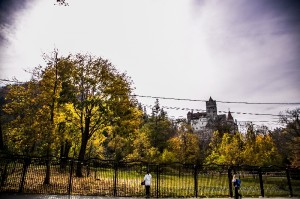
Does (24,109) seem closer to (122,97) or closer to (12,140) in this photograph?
(12,140)

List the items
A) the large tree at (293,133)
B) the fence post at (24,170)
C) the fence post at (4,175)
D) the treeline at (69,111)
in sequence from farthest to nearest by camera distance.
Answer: the large tree at (293,133)
the treeline at (69,111)
the fence post at (24,170)
the fence post at (4,175)

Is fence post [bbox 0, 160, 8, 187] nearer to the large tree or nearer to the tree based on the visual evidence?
the tree

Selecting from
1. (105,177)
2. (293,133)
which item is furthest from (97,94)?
(293,133)

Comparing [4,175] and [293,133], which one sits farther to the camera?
[293,133]

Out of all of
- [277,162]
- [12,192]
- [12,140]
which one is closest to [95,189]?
[12,192]

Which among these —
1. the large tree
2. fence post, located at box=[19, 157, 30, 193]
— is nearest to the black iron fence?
fence post, located at box=[19, 157, 30, 193]

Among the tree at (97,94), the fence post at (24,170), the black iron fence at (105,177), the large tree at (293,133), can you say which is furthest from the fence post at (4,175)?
the large tree at (293,133)

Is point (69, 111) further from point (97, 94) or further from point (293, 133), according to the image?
point (293, 133)

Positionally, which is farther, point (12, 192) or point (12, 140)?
point (12, 140)

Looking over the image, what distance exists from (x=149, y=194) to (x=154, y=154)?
2178cm

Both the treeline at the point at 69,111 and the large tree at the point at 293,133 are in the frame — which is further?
the large tree at the point at 293,133

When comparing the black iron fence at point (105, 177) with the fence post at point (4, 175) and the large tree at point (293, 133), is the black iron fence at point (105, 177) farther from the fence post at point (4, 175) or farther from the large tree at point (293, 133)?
the large tree at point (293, 133)

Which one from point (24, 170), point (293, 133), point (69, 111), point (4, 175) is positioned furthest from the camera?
point (293, 133)

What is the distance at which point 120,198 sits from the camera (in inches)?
Result: 516
